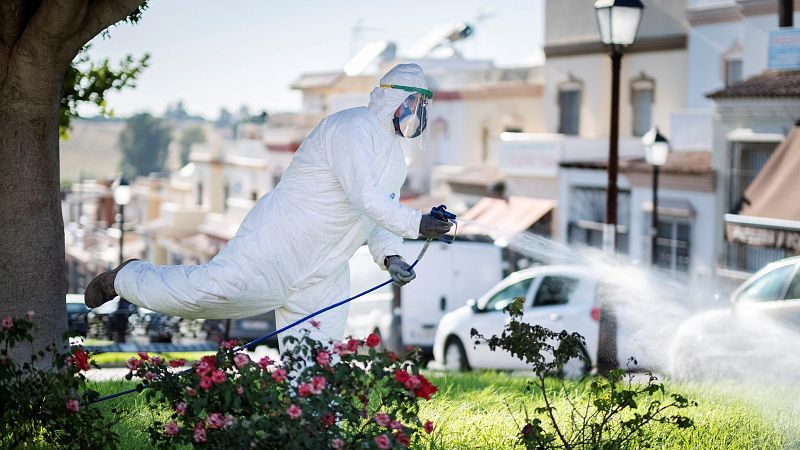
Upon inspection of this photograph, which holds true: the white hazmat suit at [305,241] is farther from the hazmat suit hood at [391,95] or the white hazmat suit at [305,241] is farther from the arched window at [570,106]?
the arched window at [570,106]

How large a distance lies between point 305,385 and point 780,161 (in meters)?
20.3

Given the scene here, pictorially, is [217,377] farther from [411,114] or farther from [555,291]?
[555,291]

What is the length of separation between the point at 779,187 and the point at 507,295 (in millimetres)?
8039

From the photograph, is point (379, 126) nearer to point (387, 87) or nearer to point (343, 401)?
point (387, 87)

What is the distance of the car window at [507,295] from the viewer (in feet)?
58.2

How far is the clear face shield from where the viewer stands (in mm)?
7004

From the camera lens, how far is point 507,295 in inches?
712

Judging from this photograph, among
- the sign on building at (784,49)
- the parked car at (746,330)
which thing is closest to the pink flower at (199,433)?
the parked car at (746,330)

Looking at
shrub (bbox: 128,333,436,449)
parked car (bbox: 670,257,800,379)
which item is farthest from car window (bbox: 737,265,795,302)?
shrub (bbox: 128,333,436,449)

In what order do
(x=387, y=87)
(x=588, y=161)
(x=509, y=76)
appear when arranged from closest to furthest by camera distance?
(x=387, y=87) → (x=588, y=161) → (x=509, y=76)

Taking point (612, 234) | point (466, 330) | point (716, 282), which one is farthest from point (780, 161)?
point (612, 234)

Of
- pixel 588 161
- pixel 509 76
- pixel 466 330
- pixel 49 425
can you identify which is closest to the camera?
pixel 49 425

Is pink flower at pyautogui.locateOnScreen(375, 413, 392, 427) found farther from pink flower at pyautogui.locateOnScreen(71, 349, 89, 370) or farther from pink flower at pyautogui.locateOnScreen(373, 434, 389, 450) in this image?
pink flower at pyautogui.locateOnScreen(71, 349, 89, 370)

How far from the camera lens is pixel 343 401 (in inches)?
231
